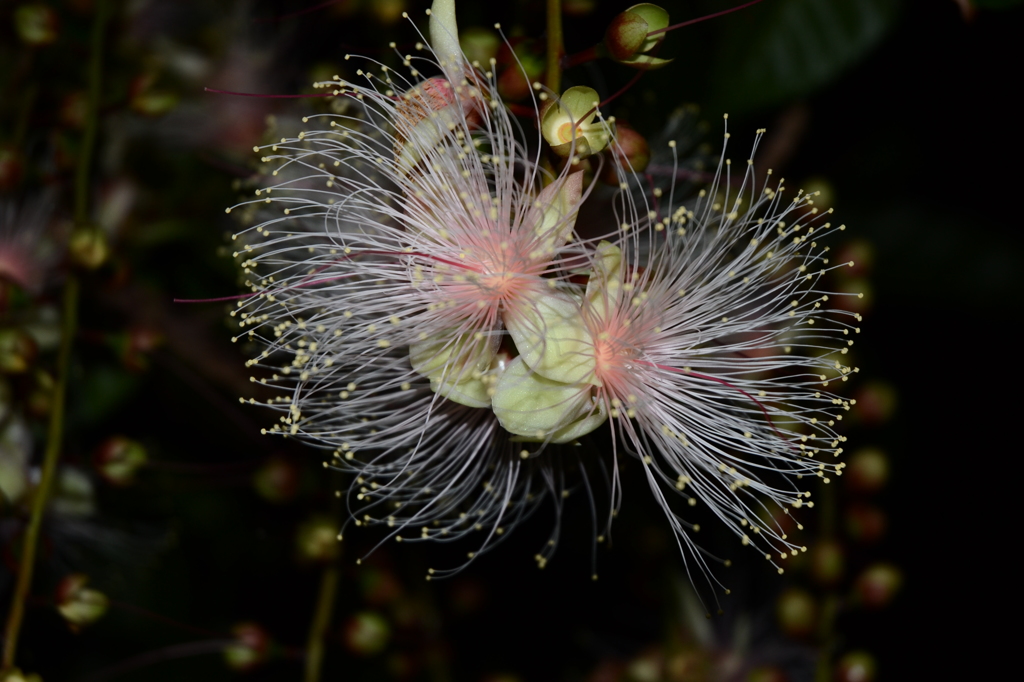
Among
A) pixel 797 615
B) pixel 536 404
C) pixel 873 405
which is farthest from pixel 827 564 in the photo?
pixel 536 404

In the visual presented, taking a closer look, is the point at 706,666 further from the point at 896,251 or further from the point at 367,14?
the point at 367,14

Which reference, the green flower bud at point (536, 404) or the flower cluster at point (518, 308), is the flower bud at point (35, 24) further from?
the green flower bud at point (536, 404)

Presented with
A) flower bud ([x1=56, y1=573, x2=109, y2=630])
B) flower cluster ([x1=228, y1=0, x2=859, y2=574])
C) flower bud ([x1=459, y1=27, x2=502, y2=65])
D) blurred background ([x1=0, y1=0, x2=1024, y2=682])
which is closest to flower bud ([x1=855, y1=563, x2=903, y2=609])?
blurred background ([x1=0, y1=0, x2=1024, y2=682])

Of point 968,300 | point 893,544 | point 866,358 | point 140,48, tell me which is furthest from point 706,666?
point 140,48

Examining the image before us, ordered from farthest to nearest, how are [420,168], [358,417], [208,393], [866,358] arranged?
[866,358], [208,393], [358,417], [420,168]

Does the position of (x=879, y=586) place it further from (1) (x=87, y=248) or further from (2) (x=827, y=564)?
(1) (x=87, y=248)

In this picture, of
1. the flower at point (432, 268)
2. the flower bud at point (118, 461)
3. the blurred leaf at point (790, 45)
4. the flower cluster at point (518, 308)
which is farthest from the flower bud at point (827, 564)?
the flower bud at point (118, 461)

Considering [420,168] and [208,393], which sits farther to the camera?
[208,393]
